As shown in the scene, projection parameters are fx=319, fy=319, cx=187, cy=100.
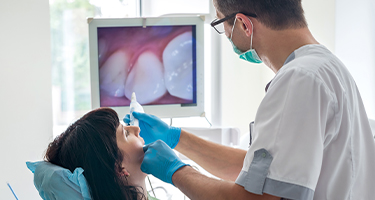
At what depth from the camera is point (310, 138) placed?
79 centimetres

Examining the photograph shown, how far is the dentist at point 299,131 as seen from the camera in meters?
0.80

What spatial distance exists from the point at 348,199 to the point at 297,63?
0.40 meters

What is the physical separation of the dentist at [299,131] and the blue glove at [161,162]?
0.06 metres

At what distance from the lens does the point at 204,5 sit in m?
2.41

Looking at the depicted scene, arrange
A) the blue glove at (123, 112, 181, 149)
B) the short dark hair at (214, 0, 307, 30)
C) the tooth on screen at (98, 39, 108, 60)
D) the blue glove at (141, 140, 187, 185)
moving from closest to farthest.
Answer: the short dark hair at (214, 0, 307, 30) → the blue glove at (141, 140, 187, 185) → the blue glove at (123, 112, 181, 149) → the tooth on screen at (98, 39, 108, 60)

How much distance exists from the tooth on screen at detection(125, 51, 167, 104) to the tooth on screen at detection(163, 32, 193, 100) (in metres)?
0.05

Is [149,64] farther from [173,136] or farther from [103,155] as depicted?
[103,155]

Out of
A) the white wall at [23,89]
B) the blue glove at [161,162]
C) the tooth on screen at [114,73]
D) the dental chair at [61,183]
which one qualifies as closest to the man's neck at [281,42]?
the blue glove at [161,162]

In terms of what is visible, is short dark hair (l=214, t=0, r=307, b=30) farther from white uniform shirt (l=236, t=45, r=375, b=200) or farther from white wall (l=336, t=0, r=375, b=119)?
white wall (l=336, t=0, r=375, b=119)

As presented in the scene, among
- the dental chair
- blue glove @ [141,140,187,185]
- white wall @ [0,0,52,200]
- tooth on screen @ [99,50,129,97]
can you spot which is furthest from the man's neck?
white wall @ [0,0,52,200]

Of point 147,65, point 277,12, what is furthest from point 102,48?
point 277,12

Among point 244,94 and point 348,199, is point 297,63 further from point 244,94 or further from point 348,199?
point 244,94

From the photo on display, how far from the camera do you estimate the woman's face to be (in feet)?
4.11

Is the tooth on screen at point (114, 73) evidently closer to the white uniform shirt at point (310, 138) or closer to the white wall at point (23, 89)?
the white wall at point (23, 89)
